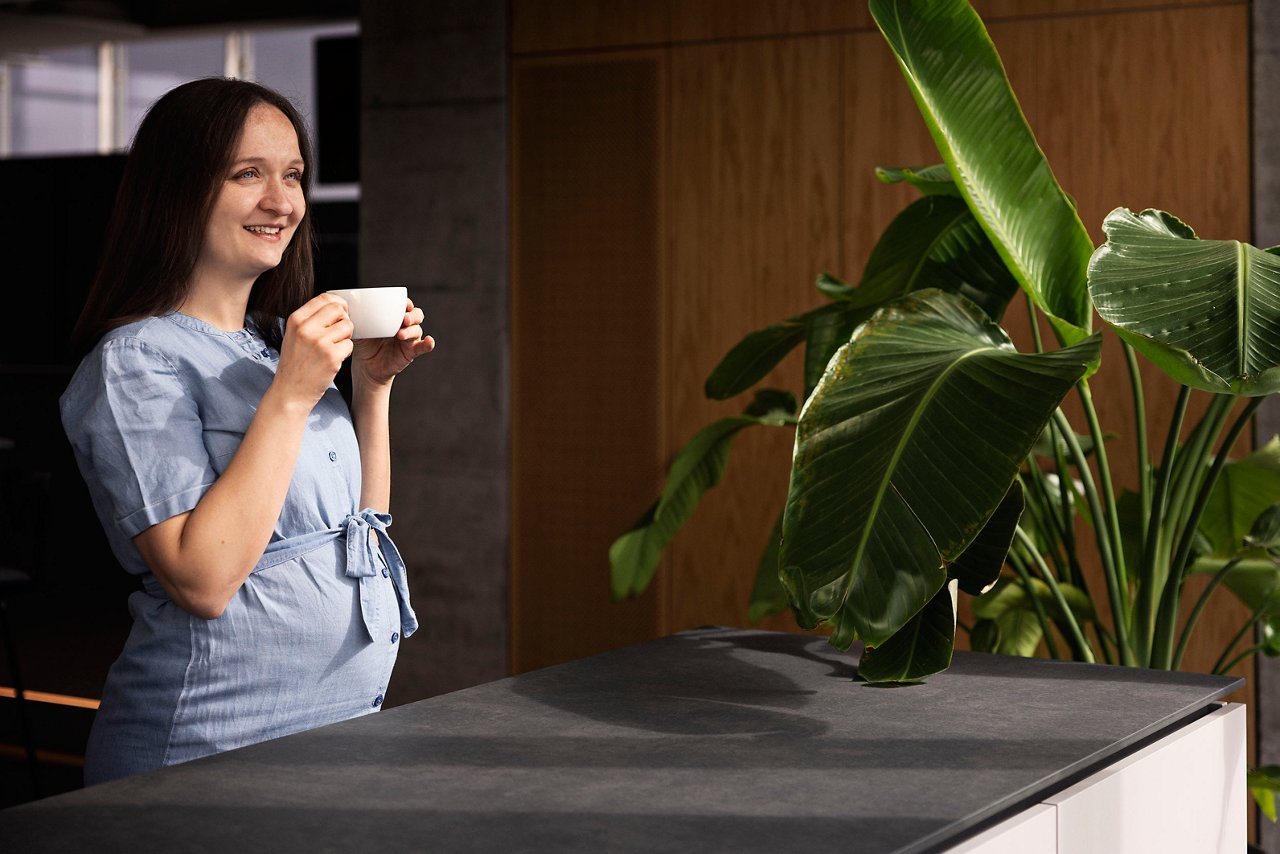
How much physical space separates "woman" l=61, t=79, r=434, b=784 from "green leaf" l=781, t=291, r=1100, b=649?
462 millimetres

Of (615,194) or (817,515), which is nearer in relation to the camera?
(817,515)

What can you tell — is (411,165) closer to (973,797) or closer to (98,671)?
(98,671)

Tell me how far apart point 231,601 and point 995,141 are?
3.70ft

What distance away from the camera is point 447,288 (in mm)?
4418

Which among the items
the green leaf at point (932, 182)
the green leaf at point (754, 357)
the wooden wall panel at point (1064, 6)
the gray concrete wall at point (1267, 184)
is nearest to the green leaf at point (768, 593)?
the green leaf at point (754, 357)

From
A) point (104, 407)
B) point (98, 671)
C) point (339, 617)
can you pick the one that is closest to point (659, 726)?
point (339, 617)

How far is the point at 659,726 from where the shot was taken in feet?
3.95

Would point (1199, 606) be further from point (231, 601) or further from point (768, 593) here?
point (231, 601)

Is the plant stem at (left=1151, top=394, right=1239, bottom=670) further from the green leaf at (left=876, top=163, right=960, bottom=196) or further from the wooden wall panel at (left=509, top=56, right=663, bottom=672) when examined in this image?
the wooden wall panel at (left=509, top=56, right=663, bottom=672)

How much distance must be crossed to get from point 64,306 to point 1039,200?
5627mm

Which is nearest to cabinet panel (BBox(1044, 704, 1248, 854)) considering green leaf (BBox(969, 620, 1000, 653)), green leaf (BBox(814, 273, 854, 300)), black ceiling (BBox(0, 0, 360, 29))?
green leaf (BBox(969, 620, 1000, 653))

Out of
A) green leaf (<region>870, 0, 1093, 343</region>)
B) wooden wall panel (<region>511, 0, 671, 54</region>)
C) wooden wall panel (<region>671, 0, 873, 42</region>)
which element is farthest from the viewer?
wooden wall panel (<region>511, 0, 671, 54</region>)

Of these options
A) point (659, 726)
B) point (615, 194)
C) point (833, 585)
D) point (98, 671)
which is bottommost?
point (98, 671)

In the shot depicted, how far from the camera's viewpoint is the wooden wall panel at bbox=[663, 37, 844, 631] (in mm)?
3898
